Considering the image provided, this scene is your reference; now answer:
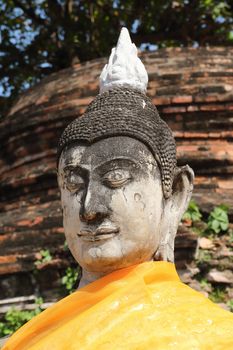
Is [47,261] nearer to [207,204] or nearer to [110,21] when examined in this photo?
[207,204]

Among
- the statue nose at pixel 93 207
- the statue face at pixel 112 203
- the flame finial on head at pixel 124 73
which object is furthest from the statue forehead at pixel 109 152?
the flame finial on head at pixel 124 73

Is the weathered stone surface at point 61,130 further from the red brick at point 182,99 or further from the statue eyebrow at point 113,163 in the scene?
the statue eyebrow at point 113,163

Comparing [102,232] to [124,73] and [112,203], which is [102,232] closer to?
[112,203]

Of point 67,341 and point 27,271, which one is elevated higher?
point 67,341

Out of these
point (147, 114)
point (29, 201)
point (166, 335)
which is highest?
point (147, 114)

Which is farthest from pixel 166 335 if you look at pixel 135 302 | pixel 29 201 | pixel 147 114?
pixel 29 201

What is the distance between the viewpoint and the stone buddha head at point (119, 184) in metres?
3.03

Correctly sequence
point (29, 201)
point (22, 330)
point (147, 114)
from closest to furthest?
point (22, 330) → point (147, 114) → point (29, 201)

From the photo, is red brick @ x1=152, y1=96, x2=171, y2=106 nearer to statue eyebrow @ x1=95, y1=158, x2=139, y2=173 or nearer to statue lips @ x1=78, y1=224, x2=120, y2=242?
statue eyebrow @ x1=95, y1=158, x2=139, y2=173

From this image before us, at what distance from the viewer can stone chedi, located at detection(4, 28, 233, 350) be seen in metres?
2.69

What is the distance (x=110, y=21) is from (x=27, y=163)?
16.8ft

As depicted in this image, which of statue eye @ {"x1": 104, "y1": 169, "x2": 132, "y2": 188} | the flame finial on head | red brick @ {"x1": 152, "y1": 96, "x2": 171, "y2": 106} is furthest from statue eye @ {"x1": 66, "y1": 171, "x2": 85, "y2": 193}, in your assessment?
red brick @ {"x1": 152, "y1": 96, "x2": 171, "y2": 106}

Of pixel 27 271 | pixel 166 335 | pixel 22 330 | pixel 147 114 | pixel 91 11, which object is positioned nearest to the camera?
pixel 166 335

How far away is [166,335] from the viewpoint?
8.65 ft
